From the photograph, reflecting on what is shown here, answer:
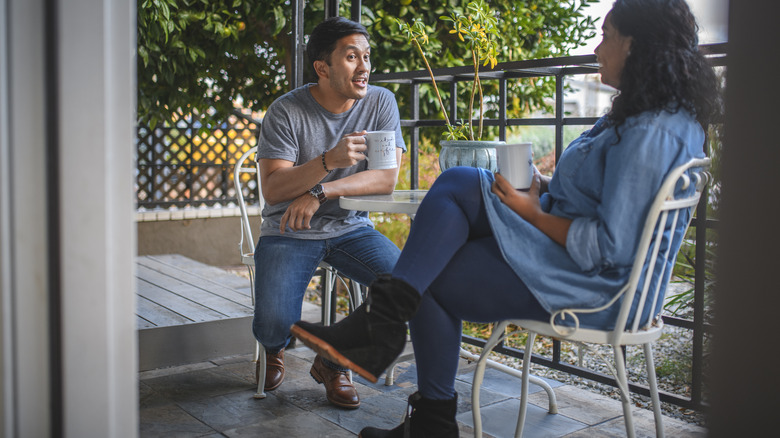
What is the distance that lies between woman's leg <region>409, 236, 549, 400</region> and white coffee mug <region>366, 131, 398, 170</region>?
1.63 ft

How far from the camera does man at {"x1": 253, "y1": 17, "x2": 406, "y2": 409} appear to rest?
219cm

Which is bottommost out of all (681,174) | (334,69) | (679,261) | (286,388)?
(286,388)

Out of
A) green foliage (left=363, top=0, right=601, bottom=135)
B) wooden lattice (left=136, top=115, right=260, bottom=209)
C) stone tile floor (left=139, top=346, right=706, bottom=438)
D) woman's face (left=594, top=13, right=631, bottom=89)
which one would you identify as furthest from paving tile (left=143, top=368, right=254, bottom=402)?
wooden lattice (left=136, top=115, right=260, bottom=209)

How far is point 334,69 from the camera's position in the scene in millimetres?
2293

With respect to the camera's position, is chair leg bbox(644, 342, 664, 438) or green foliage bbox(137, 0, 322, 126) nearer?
chair leg bbox(644, 342, 664, 438)

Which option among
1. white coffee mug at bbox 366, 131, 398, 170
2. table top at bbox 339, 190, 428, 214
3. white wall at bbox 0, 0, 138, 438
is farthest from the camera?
white coffee mug at bbox 366, 131, 398, 170

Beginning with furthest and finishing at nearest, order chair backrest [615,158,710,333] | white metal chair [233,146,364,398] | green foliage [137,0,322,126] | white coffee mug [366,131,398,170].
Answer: green foliage [137,0,322,126] → white metal chair [233,146,364,398] → white coffee mug [366,131,398,170] → chair backrest [615,158,710,333]

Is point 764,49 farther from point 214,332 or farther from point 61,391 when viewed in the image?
point 214,332

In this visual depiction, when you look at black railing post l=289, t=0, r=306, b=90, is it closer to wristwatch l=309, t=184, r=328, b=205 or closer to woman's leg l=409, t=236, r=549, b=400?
wristwatch l=309, t=184, r=328, b=205

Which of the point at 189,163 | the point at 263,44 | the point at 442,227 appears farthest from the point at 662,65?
the point at 189,163

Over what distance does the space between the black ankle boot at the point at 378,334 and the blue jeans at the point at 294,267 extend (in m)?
0.65

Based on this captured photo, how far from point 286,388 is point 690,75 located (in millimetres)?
1703

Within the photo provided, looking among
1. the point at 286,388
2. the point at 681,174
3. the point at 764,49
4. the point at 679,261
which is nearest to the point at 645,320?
the point at 681,174

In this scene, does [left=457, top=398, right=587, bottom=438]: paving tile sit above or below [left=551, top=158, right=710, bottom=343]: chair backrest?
below
